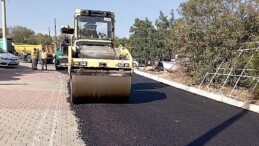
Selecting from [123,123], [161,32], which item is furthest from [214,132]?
[161,32]

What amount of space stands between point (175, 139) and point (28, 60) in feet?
126

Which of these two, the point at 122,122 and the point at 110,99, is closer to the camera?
the point at 122,122

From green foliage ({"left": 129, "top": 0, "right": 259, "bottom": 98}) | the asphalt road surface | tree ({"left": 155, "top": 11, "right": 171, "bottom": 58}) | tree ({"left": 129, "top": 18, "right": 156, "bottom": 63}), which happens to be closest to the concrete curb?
the asphalt road surface

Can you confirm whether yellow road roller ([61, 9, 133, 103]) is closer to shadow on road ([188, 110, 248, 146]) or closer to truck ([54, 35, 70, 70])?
shadow on road ([188, 110, 248, 146])

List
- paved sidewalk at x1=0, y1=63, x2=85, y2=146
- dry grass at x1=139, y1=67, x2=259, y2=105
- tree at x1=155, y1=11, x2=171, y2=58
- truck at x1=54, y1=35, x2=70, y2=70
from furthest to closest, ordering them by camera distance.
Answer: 1. tree at x1=155, y1=11, x2=171, y2=58
2. truck at x1=54, y1=35, x2=70, y2=70
3. dry grass at x1=139, y1=67, x2=259, y2=105
4. paved sidewalk at x1=0, y1=63, x2=85, y2=146

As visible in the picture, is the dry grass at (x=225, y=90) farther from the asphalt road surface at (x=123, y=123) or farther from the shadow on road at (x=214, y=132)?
the shadow on road at (x=214, y=132)

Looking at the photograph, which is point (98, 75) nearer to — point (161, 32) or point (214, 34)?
point (214, 34)

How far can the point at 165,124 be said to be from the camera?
8469mm

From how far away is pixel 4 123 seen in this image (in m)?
7.89

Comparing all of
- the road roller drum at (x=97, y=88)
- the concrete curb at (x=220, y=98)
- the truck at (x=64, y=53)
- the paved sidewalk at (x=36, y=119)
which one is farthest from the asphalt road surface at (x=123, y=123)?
the truck at (x=64, y=53)

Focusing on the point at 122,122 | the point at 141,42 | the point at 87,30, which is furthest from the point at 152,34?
the point at 122,122

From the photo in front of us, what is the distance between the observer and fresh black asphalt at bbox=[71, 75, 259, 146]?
279 inches

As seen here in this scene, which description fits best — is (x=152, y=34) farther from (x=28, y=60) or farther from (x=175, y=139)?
(x=175, y=139)

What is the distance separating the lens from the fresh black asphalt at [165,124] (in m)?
7.07
